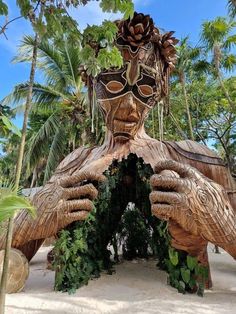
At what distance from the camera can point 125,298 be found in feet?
15.6

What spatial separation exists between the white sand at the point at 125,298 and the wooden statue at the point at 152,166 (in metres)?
0.61

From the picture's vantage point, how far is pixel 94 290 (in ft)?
16.7

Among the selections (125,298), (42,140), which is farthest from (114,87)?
(42,140)

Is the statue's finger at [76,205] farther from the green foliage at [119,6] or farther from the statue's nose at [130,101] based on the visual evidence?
the green foliage at [119,6]

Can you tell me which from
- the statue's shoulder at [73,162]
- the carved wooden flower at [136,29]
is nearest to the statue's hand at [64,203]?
the statue's shoulder at [73,162]

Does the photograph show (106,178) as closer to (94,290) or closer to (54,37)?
(94,290)

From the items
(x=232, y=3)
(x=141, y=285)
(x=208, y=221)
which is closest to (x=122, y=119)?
(x=208, y=221)

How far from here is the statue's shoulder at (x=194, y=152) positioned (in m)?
5.48

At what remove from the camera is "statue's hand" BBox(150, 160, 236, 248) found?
436cm

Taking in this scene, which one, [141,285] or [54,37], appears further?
[141,285]

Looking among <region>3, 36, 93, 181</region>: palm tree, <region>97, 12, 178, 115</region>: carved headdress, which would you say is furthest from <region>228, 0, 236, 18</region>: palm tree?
<region>3, 36, 93, 181</region>: palm tree

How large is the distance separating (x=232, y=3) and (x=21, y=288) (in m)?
6.16

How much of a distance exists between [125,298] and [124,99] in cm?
275

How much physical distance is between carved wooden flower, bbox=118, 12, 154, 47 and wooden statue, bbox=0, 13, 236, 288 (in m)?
0.01
